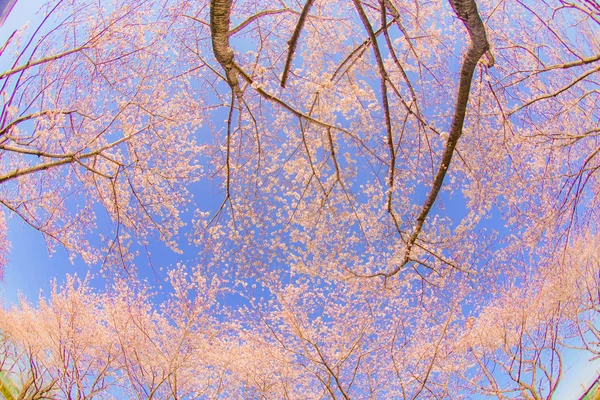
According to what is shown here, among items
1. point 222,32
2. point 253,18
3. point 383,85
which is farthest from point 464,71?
point 253,18

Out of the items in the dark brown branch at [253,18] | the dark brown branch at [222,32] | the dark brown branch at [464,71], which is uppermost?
the dark brown branch at [253,18]

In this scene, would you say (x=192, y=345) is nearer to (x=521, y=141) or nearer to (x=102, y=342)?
(x=102, y=342)

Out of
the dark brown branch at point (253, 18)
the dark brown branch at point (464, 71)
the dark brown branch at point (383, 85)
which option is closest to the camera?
the dark brown branch at point (464, 71)

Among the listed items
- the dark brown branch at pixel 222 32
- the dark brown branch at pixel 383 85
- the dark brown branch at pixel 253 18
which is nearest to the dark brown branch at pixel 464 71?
the dark brown branch at pixel 383 85

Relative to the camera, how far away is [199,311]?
415 inches

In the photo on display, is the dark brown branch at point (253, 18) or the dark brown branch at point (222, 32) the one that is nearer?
the dark brown branch at point (222, 32)

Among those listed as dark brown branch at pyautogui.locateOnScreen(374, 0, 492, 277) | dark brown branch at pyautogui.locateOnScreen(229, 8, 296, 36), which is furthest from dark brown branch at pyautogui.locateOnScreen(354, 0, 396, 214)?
dark brown branch at pyautogui.locateOnScreen(229, 8, 296, 36)

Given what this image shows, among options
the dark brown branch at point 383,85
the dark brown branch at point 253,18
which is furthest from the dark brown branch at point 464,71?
the dark brown branch at point 253,18

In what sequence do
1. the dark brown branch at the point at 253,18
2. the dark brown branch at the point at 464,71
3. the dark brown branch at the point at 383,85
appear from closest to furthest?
the dark brown branch at the point at 464,71 → the dark brown branch at the point at 383,85 → the dark brown branch at the point at 253,18

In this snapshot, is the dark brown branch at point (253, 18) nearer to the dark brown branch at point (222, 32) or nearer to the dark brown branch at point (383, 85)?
the dark brown branch at point (222, 32)

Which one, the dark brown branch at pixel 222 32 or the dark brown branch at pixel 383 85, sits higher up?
the dark brown branch at pixel 383 85

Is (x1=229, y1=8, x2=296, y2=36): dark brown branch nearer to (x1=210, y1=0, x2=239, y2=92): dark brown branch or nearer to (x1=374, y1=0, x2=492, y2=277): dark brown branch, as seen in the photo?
(x1=210, y1=0, x2=239, y2=92): dark brown branch

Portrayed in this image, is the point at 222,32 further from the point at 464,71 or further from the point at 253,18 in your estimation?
the point at 464,71

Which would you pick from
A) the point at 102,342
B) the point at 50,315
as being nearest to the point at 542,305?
the point at 102,342
